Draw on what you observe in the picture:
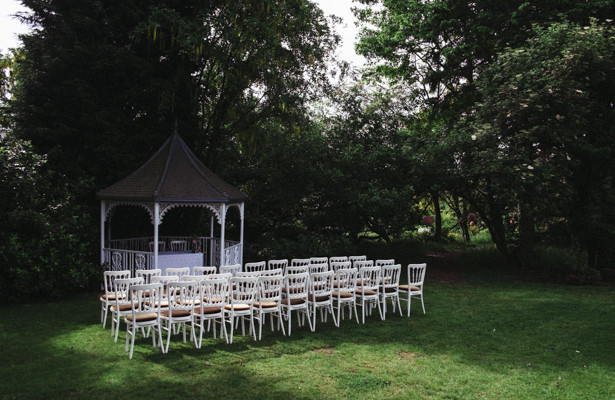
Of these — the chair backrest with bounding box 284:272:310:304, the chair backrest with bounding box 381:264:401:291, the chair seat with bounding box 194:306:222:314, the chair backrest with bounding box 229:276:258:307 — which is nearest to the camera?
the chair seat with bounding box 194:306:222:314

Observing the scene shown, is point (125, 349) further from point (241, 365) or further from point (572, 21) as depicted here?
point (572, 21)

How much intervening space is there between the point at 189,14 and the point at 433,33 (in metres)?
9.84

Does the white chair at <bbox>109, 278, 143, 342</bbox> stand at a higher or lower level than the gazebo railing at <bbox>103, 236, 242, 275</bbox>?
lower

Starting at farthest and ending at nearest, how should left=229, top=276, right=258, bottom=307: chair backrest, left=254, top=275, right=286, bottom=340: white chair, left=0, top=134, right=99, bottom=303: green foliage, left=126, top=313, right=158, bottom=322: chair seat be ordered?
left=0, top=134, right=99, bottom=303: green foliage, left=254, top=275, right=286, bottom=340: white chair, left=229, top=276, right=258, bottom=307: chair backrest, left=126, top=313, right=158, bottom=322: chair seat

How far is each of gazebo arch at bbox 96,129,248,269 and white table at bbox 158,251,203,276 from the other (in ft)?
0.98

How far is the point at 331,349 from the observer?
8.05 m

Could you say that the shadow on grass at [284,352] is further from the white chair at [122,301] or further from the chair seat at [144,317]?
the chair seat at [144,317]

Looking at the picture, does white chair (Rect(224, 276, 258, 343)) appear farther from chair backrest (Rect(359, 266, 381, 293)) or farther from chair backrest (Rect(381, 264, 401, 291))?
chair backrest (Rect(381, 264, 401, 291))

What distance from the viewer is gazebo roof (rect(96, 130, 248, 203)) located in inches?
536

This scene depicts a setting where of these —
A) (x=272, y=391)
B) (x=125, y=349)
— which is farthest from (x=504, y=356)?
(x=125, y=349)

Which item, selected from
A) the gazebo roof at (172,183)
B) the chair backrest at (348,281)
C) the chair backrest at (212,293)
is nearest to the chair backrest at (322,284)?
the chair backrest at (348,281)

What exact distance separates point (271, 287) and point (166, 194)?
5.80 metres

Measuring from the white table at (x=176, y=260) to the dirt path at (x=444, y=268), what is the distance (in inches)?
331

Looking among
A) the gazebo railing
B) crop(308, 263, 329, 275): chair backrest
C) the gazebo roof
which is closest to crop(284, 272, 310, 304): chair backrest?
crop(308, 263, 329, 275): chair backrest
